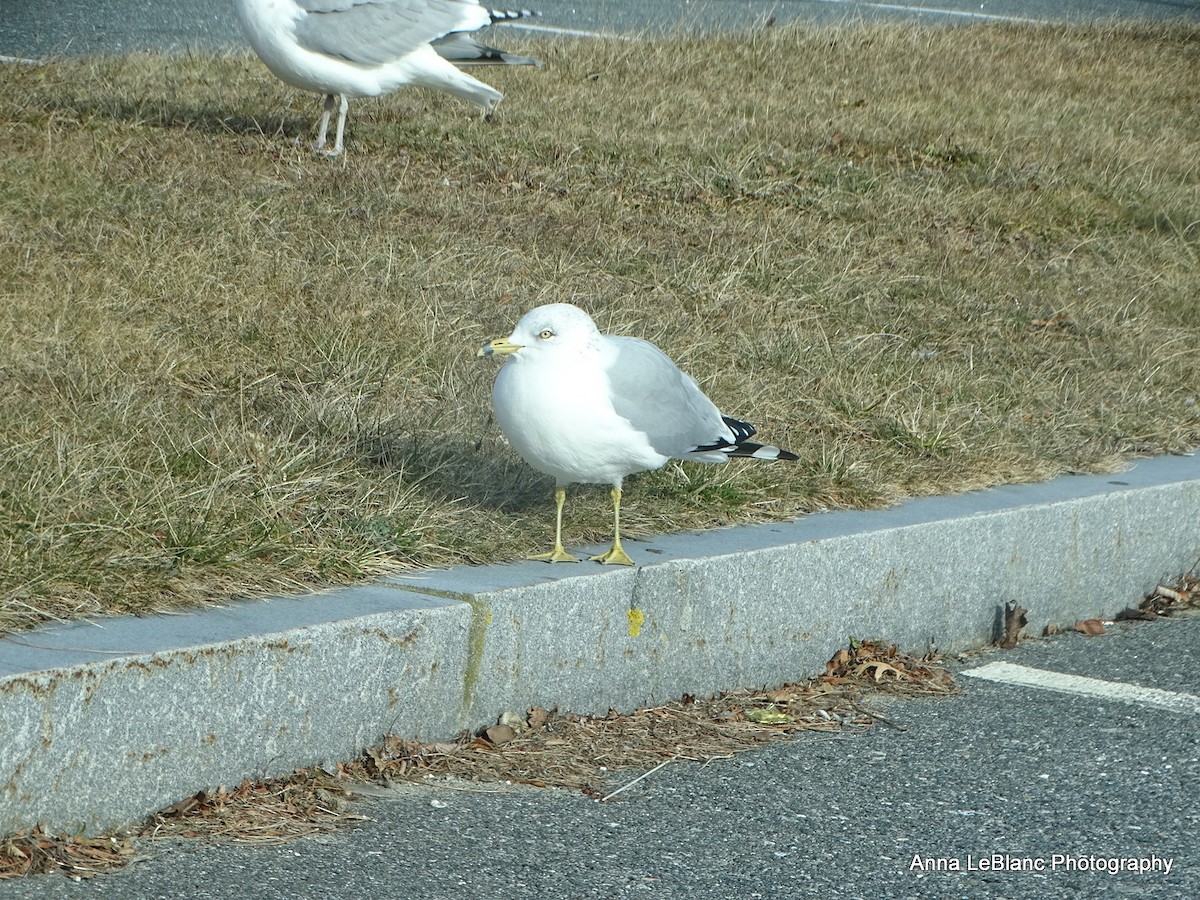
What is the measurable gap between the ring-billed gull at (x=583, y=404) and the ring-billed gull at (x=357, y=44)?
434 centimetres

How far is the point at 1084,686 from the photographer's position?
4.32 meters

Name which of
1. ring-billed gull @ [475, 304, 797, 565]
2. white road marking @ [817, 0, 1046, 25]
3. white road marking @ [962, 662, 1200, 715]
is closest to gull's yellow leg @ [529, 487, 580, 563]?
ring-billed gull @ [475, 304, 797, 565]

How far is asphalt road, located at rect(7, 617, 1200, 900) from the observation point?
2904 mm

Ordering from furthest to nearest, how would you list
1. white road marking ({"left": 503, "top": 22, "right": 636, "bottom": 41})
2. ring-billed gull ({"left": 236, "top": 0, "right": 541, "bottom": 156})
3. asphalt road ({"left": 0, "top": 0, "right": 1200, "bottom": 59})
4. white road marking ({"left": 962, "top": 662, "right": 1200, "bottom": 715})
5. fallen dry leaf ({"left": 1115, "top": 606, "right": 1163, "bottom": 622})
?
white road marking ({"left": 503, "top": 22, "right": 636, "bottom": 41}) < asphalt road ({"left": 0, "top": 0, "right": 1200, "bottom": 59}) < ring-billed gull ({"left": 236, "top": 0, "right": 541, "bottom": 156}) < fallen dry leaf ({"left": 1115, "top": 606, "right": 1163, "bottom": 622}) < white road marking ({"left": 962, "top": 662, "right": 1200, "bottom": 715})

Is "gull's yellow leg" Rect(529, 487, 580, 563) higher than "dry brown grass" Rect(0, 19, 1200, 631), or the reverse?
"dry brown grass" Rect(0, 19, 1200, 631)

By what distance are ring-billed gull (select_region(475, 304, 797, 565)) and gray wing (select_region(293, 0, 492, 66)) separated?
4.52 m

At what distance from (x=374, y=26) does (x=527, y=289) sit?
2529 mm

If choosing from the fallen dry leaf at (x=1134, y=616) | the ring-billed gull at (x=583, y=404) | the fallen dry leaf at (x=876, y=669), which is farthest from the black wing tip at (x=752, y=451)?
the fallen dry leaf at (x=1134, y=616)

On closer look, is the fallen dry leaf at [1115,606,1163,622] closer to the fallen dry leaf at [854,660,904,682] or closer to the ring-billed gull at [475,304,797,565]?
the fallen dry leaf at [854,660,904,682]

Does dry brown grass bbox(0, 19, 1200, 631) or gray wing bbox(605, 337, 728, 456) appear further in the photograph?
dry brown grass bbox(0, 19, 1200, 631)

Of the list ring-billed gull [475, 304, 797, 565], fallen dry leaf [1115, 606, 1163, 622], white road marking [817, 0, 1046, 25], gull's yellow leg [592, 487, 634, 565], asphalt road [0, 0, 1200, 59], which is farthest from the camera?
white road marking [817, 0, 1046, 25]

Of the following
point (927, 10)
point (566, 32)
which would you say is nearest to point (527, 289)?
point (566, 32)

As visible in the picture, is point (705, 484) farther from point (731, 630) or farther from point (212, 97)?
point (212, 97)

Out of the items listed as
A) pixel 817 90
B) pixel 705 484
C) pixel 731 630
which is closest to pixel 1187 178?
pixel 817 90
